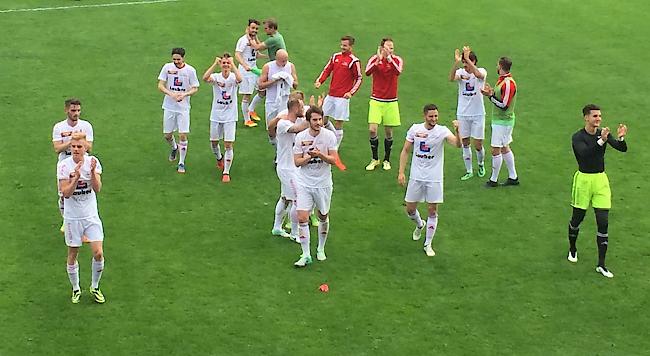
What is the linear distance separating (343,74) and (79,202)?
754 cm

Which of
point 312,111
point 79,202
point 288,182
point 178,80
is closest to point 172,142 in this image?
point 178,80

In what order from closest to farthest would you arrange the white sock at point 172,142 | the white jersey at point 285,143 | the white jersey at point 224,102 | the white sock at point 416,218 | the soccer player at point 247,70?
the white jersey at point 285,143 → the white sock at point 416,218 → the white jersey at point 224,102 → the white sock at point 172,142 → the soccer player at point 247,70

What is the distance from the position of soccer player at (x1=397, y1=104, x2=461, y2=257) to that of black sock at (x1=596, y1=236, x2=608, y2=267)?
2.56 metres

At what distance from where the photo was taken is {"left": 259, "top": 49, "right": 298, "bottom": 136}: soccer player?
64.1ft

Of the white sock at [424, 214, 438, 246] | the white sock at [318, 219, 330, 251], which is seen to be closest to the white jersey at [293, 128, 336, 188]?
the white sock at [318, 219, 330, 251]

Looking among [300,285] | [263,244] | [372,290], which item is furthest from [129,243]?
[372,290]

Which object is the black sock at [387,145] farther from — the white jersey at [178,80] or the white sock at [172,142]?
the white sock at [172,142]

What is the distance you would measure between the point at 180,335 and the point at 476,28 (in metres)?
18.2

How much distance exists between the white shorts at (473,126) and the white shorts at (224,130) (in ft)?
14.8

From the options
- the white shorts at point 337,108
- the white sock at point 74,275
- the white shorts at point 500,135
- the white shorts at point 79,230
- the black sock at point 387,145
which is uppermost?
the white shorts at point 337,108

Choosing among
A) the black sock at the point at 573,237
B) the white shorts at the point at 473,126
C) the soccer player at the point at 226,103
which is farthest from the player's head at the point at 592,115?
the soccer player at the point at 226,103

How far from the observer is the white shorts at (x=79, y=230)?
13734 millimetres

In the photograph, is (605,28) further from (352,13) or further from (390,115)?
(390,115)

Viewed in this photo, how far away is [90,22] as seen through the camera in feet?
96.1
